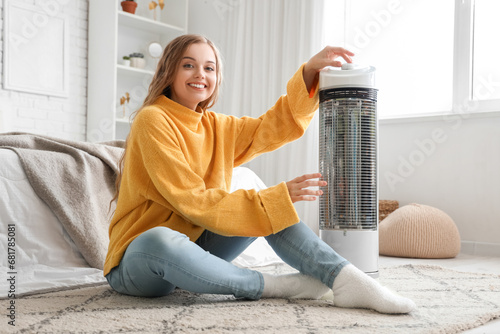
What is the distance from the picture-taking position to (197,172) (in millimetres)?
1489

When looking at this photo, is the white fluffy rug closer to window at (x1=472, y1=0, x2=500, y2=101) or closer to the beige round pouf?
the beige round pouf

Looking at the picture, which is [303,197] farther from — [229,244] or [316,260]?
[229,244]

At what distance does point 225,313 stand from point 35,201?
0.96m

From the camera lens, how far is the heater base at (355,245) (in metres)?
1.62

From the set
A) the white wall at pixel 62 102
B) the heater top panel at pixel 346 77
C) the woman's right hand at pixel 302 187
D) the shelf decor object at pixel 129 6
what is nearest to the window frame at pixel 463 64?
the heater top panel at pixel 346 77

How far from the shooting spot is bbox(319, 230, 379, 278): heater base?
1.62 meters

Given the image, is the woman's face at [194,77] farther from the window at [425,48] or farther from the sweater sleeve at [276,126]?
the window at [425,48]

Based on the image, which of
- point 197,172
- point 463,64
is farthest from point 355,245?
point 463,64

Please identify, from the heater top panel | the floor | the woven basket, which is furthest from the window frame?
the heater top panel

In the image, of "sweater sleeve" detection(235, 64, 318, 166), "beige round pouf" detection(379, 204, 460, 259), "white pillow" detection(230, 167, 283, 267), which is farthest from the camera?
"beige round pouf" detection(379, 204, 460, 259)

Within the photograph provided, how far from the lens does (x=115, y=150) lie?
88.7 inches

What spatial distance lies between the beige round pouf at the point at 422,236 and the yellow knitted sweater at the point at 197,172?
4.91 ft

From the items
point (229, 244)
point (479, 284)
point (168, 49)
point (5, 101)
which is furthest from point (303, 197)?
point (5, 101)

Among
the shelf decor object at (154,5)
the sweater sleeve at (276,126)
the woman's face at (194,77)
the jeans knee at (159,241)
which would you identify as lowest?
the jeans knee at (159,241)
